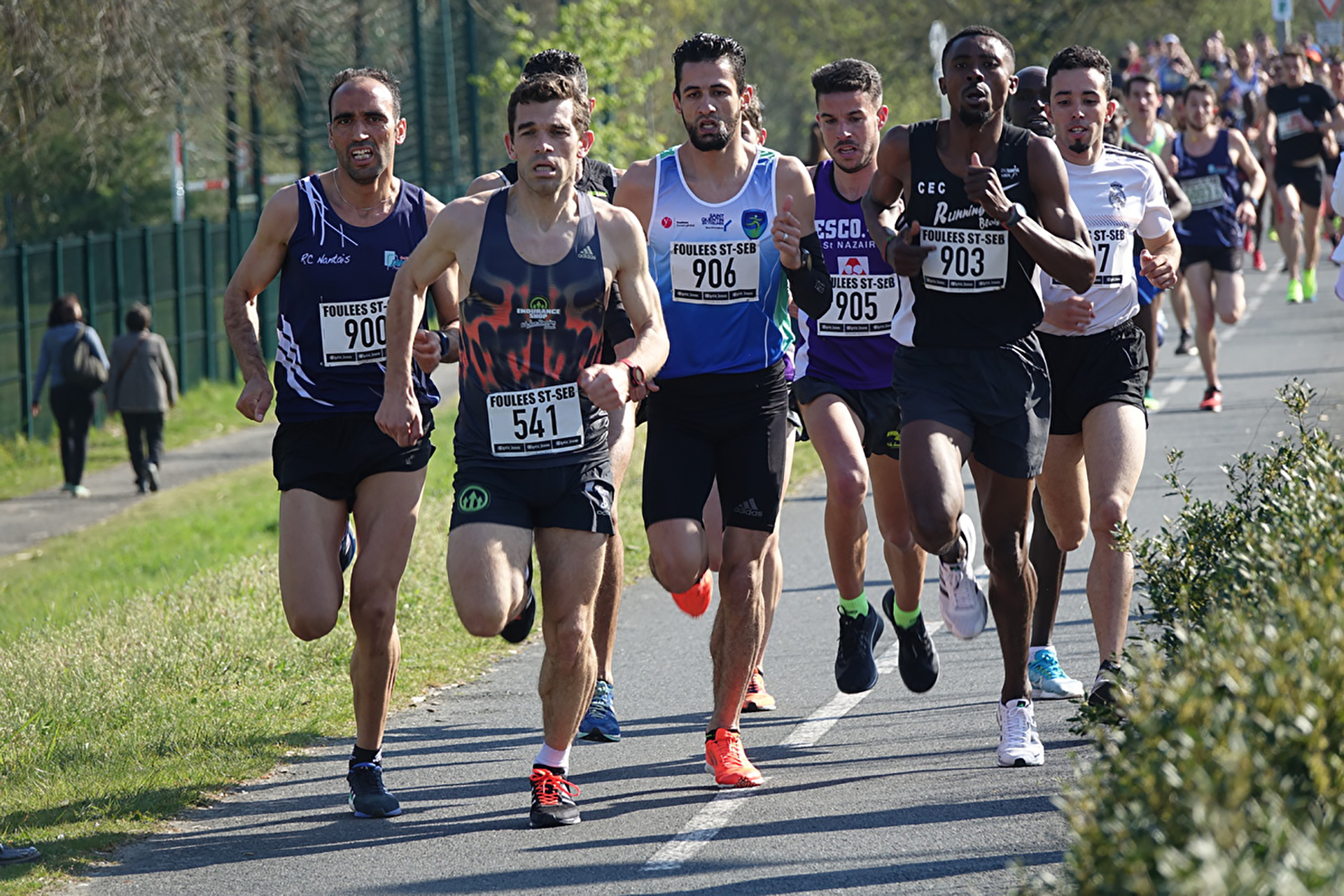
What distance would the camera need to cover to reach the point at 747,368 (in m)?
6.34

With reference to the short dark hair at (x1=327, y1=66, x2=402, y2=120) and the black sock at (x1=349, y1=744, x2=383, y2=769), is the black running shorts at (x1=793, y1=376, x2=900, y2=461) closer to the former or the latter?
the short dark hair at (x1=327, y1=66, x2=402, y2=120)

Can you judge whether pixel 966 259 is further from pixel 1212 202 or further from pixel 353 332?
pixel 1212 202

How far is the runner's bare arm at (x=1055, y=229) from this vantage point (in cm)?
586

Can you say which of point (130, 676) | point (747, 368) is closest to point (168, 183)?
point (130, 676)

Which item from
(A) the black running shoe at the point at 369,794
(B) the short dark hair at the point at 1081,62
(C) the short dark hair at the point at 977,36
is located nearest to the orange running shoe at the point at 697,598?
(A) the black running shoe at the point at 369,794

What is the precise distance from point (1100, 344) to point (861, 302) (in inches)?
37.9

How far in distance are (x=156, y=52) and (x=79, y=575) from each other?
7623 mm

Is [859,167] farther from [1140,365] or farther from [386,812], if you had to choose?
[386,812]

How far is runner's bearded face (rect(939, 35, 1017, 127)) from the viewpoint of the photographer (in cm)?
600

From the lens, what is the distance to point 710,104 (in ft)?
20.5

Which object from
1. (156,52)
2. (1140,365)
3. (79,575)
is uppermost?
(156,52)

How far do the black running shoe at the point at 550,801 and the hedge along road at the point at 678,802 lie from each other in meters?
0.05

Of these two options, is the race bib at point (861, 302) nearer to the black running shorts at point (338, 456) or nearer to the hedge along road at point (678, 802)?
the hedge along road at point (678, 802)

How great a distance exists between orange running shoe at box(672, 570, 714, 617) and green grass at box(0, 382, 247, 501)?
14.1 metres
